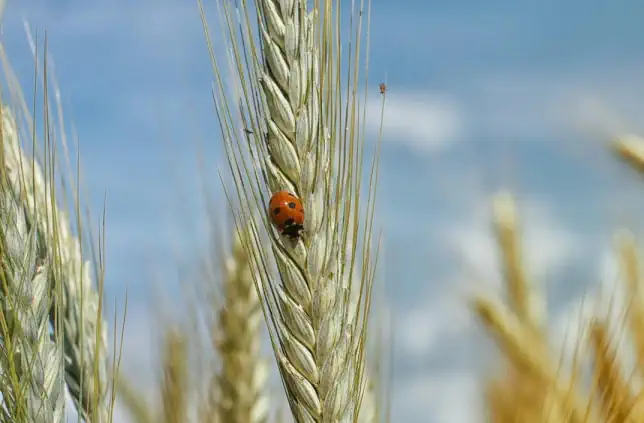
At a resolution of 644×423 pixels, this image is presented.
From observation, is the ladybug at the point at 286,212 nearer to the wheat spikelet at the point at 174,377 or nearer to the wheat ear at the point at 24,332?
the wheat ear at the point at 24,332

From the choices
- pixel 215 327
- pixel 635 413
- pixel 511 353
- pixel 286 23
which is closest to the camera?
pixel 286 23

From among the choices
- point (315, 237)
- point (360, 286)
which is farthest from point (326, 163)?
point (360, 286)

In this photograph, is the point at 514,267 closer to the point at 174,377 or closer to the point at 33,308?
the point at 174,377

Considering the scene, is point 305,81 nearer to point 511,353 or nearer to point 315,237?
point 315,237

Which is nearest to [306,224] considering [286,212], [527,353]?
[286,212]

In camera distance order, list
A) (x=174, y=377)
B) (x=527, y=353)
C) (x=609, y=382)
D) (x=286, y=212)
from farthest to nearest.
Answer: (x=174, y=377) → (x=527, y=353) → (x=609, y=382) → (x=286, y=212)
